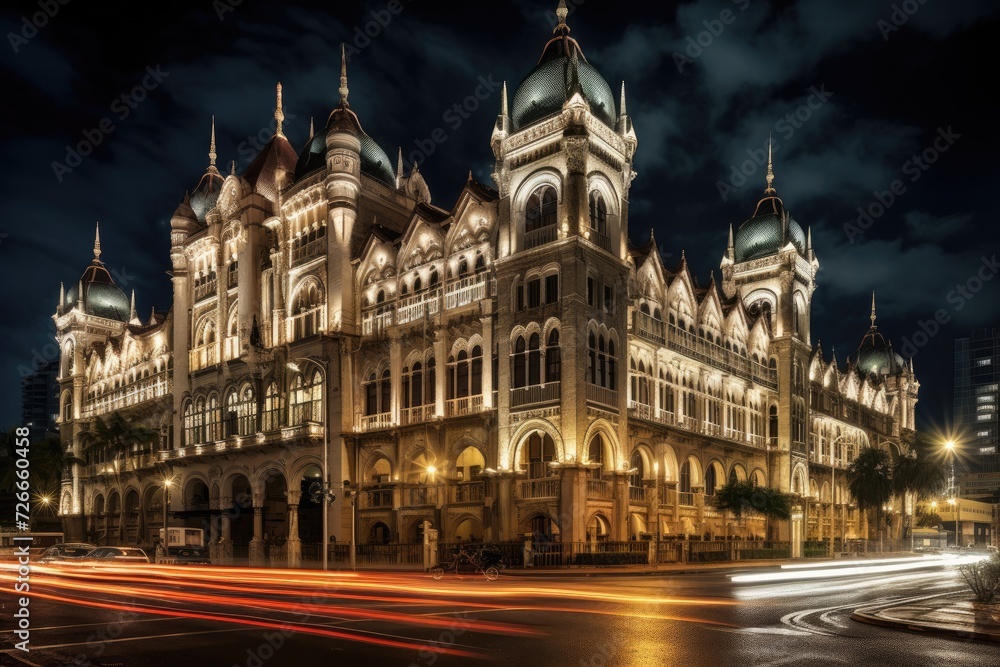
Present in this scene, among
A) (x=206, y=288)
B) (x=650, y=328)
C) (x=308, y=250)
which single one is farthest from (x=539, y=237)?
(x=206, y=288)

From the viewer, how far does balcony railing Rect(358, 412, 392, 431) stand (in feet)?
163

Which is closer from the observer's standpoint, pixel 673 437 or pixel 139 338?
pixel 673 437

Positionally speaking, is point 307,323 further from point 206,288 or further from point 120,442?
point 120,442

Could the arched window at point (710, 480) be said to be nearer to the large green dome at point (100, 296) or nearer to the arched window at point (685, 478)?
the arched window at point (685, 478)

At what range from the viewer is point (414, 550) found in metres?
44.0

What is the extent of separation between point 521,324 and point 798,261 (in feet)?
100.0

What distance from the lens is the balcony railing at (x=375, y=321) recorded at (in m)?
50.8

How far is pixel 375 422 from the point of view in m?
50.4

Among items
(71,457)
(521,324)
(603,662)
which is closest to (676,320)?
(521,324)

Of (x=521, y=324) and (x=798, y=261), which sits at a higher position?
(x=798, y=261)

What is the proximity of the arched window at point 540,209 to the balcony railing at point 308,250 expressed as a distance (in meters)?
15.5

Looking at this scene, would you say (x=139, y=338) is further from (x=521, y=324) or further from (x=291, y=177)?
(x=521, y=324)

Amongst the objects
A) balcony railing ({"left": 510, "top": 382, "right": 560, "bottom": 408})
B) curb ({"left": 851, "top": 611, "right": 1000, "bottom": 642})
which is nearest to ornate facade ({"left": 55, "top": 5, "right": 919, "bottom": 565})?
balcony railing ({"left": 510, "top": 382, "right": 560, "bottom": 408})

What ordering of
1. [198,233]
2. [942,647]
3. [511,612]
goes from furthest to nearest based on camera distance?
[198,233]
[511,612]
[942,647]
